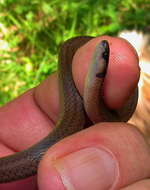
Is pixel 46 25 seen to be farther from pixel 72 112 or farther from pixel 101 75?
pixel 101 75

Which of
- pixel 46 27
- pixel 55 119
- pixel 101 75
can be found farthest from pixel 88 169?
pixel 46 27

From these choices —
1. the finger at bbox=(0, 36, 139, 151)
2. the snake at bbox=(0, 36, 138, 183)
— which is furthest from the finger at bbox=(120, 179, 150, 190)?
the finger at bbox=(0, 36, 139, 151)

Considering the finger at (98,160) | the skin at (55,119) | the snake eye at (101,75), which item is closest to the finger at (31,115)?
the skin at (55,119)

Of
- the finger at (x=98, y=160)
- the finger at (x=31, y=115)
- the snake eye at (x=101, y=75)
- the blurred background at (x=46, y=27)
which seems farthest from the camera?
the blurred background at (x=46, y=27)

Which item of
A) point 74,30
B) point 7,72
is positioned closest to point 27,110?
point 7,72

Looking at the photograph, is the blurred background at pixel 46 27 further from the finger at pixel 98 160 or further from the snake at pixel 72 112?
the finger at pixel 98 160

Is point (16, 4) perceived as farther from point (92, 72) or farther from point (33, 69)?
point (92, 72)
